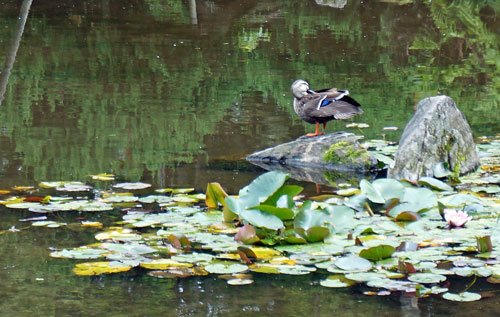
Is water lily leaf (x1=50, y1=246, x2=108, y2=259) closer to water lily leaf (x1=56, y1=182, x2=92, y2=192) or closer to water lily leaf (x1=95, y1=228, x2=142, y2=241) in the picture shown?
water lily leaf (x1=95, y1=228, x2=142, y2=241)

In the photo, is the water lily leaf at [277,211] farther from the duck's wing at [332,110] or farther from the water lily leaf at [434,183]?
the duck's wing at [332,110]

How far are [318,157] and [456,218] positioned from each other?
91.9 inches

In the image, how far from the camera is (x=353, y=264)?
5109mm

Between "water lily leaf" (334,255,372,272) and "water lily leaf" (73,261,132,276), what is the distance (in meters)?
1.06

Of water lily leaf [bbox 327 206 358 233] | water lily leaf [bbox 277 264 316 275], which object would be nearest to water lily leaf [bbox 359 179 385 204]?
water lily leaf [bbox 327 206 358 233]

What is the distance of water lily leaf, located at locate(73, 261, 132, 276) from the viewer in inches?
201

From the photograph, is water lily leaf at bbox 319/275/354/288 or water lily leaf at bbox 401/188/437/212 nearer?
water lily leaf at bbox 319/275/354/288

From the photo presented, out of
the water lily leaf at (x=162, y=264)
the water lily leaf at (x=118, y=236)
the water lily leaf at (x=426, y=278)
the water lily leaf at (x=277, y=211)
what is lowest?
the water lily leaf at (x=426, y=278)

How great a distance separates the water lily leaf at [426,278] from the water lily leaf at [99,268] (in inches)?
55.6

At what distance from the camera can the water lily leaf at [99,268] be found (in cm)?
512

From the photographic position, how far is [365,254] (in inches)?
205

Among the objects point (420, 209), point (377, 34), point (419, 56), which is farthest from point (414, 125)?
point (377, 34)

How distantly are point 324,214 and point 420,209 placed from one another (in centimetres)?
68

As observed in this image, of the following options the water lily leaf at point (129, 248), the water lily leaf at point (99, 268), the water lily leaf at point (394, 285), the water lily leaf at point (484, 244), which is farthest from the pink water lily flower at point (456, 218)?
the water lily leaf at point (99, 268)
